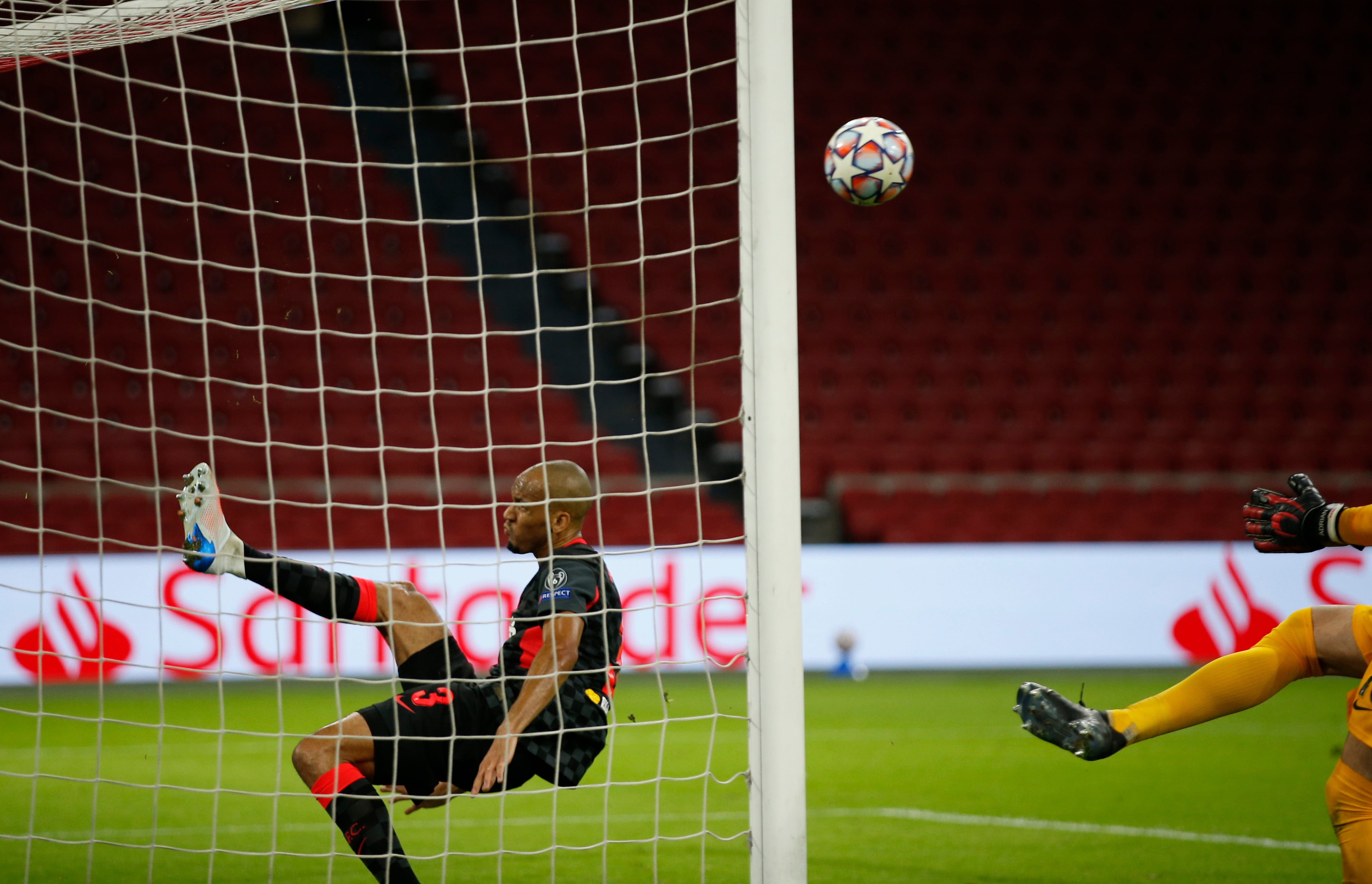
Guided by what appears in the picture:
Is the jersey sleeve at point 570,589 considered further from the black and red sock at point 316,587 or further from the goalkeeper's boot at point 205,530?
the goalkeeper's boot at point 205,530

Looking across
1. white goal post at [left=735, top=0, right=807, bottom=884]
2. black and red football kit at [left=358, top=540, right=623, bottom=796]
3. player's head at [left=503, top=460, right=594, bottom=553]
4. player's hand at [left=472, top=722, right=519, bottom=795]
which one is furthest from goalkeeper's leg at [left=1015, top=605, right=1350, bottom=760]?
player's head at [left=503, top=460, right=594, bottom=553]

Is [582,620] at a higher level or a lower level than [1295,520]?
lower

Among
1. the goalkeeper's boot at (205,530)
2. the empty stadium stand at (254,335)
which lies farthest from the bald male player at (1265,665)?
the empty stadium stand at (254,335)

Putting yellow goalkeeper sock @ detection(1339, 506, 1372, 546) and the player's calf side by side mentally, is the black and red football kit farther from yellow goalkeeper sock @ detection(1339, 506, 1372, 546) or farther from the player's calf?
yellow goalkeeper sock @ detection(1339, 506, 1372, 546)

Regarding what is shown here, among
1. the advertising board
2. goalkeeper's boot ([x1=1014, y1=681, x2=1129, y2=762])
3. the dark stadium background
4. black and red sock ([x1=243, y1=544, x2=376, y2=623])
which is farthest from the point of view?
the dark stadium background

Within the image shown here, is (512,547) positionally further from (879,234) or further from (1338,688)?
(879,234)

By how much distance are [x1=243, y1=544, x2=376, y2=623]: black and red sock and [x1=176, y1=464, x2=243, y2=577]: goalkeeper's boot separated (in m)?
0.05

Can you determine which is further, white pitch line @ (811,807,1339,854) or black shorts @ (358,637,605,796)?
white pitch line @ (811,807,1339,854)

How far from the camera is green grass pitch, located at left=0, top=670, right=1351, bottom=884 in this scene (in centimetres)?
444

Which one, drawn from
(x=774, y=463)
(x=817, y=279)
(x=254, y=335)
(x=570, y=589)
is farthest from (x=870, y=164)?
(x=254, y=335)

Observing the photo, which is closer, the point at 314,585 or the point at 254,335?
the point at 314,585

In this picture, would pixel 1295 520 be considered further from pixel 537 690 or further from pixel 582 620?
pixel 537 690

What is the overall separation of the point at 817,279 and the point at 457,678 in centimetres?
977

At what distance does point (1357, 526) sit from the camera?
10.4 ft
